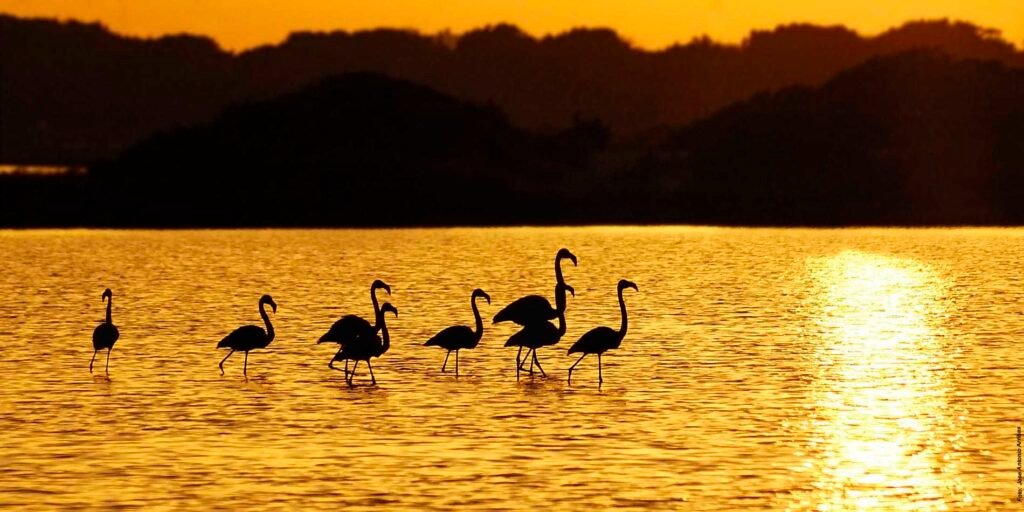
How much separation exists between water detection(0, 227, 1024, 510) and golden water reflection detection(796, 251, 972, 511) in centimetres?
6

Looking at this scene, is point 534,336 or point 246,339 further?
point 246,339

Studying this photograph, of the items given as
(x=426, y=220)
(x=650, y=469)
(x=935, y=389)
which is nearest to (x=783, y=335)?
(x=935, y=389)

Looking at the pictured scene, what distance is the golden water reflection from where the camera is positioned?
18.7 metres

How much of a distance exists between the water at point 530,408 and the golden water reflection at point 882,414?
6cm

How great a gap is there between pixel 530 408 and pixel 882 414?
466 centimetres

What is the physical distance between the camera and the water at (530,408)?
19.0 meters

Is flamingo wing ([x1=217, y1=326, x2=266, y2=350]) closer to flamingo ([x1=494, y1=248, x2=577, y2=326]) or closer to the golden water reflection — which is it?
flamingo ([x1=494, y1=248, x2=577, y2=326])

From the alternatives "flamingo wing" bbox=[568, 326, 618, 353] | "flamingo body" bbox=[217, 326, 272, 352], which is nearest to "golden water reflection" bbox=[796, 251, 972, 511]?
"flamingo wing" bbox=[568, 326, 618, 353]

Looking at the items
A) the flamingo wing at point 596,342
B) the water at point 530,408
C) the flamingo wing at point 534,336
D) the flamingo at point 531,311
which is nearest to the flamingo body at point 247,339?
the water at point 530,408

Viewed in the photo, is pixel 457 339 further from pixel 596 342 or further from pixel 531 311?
pixel 531 311

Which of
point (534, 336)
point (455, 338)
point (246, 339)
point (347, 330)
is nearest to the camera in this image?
point (534, 336)

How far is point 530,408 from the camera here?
24969 millimetres

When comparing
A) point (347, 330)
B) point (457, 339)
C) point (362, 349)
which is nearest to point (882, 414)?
point (457, 339)

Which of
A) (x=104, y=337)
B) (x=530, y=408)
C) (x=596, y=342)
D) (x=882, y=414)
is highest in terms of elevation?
(x=104, y=337)
